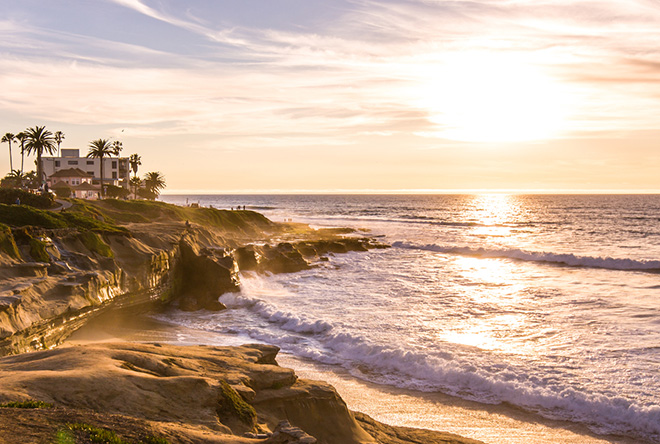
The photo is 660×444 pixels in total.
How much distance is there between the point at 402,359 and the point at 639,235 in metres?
71.7

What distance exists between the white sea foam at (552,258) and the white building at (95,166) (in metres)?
70.5

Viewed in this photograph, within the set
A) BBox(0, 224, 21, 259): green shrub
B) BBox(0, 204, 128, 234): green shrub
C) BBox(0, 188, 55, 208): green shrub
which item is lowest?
BBox(0, 224, 21, 259): green shrub

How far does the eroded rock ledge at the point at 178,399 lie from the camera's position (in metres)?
8.09

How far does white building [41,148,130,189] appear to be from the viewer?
101250mm

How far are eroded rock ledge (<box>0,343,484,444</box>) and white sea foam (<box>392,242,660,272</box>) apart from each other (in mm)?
38716

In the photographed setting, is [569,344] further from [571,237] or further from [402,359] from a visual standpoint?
[571,237]

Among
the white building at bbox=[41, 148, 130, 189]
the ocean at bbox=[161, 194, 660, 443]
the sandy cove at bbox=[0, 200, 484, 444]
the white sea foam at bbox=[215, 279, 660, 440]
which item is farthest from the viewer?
the white building at bbox=[41, 148, 130, 189]

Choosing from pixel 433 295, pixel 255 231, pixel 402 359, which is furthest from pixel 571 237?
pixel 402 359

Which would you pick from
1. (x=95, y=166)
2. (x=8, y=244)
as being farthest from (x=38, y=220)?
(x=95, y=166)

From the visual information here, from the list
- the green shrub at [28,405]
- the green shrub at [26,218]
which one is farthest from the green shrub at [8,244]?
the green shrub at [28,405]

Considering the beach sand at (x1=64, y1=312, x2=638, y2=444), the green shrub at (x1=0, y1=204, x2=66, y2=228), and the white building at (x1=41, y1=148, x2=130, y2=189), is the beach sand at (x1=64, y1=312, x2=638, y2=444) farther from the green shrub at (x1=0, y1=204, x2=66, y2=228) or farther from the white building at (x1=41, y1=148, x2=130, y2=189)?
the white building at (x1=41, y1=148, x2=130, y2=189)

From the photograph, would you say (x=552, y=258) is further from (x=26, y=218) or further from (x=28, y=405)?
(x=28, y=405)

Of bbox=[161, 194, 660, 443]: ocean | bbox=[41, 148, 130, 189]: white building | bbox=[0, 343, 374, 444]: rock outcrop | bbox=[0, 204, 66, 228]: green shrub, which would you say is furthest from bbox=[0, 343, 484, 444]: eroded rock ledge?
bbox=[41, 148, 130, 189]: white building

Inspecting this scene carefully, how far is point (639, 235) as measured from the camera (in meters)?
75.1
